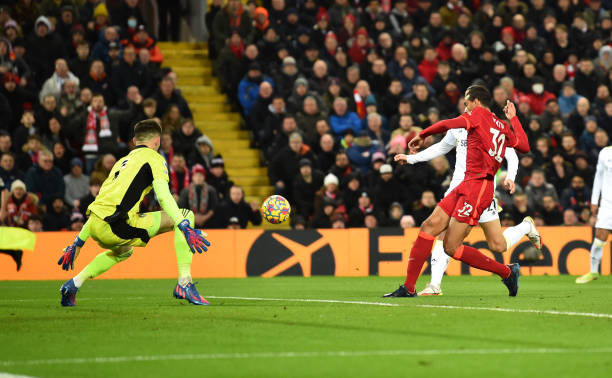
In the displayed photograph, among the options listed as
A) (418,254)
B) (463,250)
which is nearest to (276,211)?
(418,254)

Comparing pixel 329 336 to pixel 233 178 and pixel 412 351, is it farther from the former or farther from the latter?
pixel 233 178

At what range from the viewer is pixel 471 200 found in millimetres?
11656

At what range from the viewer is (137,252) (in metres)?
18.9

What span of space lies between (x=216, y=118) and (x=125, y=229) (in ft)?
43.4

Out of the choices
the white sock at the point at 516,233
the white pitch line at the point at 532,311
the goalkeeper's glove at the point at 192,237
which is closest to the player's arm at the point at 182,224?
the goalkeeper's glove at the point at 192,237

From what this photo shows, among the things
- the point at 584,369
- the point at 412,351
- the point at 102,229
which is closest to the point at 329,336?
the point at 412,351

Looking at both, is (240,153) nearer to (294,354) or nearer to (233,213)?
(233,213)

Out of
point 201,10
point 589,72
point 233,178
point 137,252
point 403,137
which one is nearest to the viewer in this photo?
point 137,252

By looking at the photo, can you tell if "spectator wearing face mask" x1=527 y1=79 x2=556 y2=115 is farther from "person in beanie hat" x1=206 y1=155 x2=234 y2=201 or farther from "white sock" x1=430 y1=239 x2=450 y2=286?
"white sock" x1=430 y1=239 x2=450 y2=286

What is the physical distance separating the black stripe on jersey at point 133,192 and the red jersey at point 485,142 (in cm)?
339

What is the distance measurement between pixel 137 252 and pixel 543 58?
36.8ft

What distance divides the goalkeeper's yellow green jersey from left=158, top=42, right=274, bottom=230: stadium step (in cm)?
1056

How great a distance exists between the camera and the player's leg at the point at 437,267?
12781mm

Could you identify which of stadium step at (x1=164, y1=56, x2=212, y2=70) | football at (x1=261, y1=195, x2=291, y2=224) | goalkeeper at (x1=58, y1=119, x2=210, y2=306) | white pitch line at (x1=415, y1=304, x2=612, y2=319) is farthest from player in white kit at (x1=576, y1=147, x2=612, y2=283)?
stadium step at (x1=164, y1=56, x2=212, y2=70)
